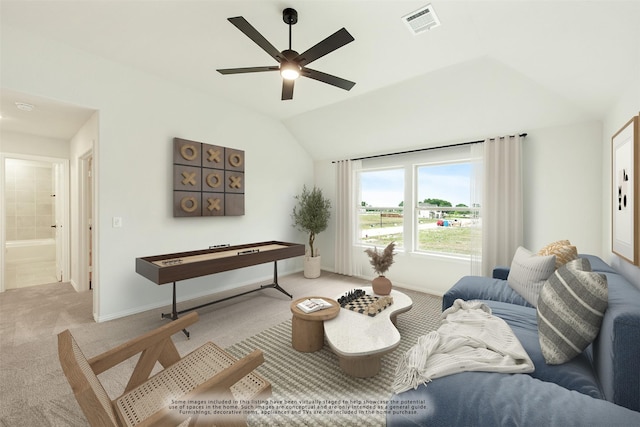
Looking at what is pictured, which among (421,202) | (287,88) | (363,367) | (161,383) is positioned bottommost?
(363,367)

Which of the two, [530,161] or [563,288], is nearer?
[563,288]

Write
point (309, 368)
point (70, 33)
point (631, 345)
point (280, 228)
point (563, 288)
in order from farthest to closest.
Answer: point (280, 228)
point (70, 33)
point (309, 368)
point (563, 288)
point (631, 345)

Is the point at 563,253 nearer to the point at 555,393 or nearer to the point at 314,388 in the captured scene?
the point at 555,393

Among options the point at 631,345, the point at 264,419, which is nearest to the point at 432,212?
the point at 631,345

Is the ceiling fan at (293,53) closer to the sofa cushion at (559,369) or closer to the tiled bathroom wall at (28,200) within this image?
the sofa cushion at (559,369)

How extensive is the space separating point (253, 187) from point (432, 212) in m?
2.87

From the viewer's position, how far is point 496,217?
3.46 m

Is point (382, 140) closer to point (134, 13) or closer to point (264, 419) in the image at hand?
point (134, 13)

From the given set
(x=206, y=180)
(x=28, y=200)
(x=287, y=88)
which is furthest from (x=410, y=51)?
(x=28, y=200)

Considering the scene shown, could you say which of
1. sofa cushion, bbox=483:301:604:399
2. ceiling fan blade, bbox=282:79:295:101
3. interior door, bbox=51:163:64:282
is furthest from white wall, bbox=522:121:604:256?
interior door, bbox=51:163:64:282

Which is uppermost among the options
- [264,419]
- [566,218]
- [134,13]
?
[134,13]

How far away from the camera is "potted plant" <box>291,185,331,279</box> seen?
486 centimetres

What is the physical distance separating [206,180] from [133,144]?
92cm

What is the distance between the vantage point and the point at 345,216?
5.04 meters
